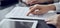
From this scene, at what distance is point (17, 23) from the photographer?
81cm

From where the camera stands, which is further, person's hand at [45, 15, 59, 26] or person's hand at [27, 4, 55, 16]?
person's hand at [27, 4, 55, 16]

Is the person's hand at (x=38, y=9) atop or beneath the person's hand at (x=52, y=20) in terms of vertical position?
atop

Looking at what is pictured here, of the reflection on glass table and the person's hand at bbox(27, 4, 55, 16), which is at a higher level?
the person's hand at bbox(27, 4, 55, 16)

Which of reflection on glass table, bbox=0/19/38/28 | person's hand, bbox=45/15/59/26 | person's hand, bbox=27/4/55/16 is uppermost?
person's hand, bbox=27/4/55/16

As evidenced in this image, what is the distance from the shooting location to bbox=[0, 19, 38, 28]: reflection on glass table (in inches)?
30.1

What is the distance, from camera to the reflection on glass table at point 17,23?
76 cm

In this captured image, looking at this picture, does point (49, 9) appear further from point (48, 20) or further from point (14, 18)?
point (14, 18)

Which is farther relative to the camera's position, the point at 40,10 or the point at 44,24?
the point at 40,10

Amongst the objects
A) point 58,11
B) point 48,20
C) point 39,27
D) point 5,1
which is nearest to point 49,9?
point 58,11

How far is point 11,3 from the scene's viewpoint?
133cm

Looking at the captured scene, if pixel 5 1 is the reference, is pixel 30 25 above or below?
below

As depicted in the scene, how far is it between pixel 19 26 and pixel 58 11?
39cm

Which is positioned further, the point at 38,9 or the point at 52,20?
the point at 38,9

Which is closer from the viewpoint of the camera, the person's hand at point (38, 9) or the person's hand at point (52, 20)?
the person's hand at point (52, 20)
